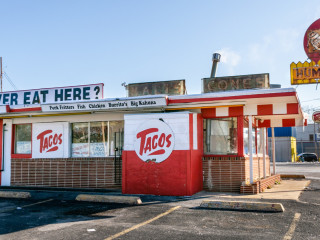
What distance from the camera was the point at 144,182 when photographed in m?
11.4

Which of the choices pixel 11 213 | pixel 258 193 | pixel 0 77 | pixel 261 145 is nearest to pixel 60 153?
pixel 11 213

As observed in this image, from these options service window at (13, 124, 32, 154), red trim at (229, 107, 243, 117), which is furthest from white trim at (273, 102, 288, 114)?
service window at (13, 124, 32, 154)

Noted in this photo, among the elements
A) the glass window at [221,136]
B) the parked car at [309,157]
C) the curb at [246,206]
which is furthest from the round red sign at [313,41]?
the parked car at [309,157]

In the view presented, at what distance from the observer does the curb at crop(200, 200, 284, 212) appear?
835cm

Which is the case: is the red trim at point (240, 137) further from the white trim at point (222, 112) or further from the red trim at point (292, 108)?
the red trim at point (292, 108)

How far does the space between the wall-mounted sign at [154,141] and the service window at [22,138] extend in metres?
5.24

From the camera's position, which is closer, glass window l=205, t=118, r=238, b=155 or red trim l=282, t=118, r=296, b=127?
glass window l=205, t=118, r=238, b=155

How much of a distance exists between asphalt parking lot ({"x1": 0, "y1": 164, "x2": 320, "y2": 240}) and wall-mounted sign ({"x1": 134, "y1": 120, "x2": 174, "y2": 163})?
1645 millimetres

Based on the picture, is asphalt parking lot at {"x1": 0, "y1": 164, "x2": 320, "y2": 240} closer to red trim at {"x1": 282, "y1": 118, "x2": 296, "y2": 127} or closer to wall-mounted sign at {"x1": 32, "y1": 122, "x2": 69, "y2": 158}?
wall-mounted sign at {"x1": 32, "y1": 122, "x2": 69, "y2": 158}

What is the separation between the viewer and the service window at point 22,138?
1412 centimetres

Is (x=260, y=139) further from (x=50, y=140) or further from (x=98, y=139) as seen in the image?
(x=50, y=140)

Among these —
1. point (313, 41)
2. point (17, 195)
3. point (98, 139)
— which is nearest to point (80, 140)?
point (98, 139)

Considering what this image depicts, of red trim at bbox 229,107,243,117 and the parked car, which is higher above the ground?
red trim at bbox 229,107,243,117

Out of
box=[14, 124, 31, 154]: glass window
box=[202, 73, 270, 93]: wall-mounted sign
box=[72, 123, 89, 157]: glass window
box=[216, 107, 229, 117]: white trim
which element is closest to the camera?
box=[216, 107, 229, 117]: white trim
